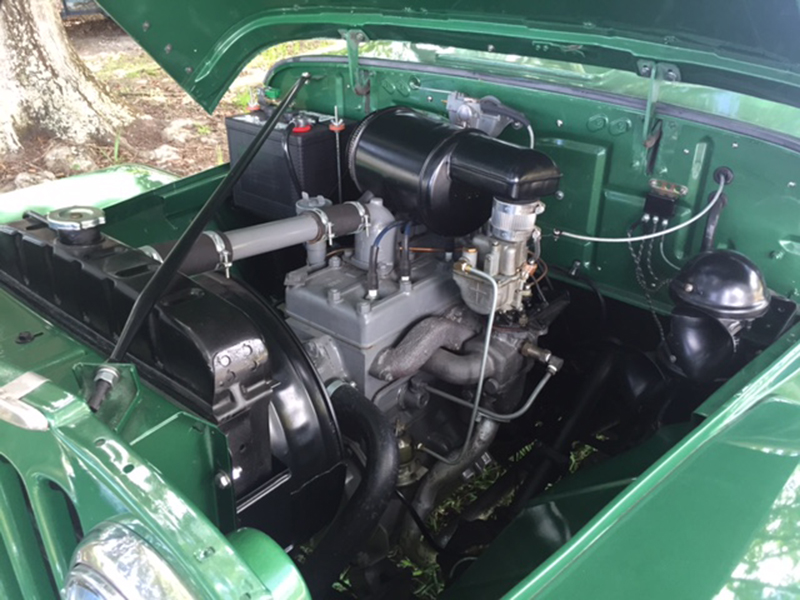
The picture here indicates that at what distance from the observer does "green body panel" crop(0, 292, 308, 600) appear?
2.66 ft

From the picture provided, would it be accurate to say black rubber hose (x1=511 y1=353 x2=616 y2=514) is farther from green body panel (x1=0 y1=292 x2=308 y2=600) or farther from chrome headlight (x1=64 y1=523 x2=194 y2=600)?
chrome headlight (x1=64 y1=523 x2=194 y2=600)

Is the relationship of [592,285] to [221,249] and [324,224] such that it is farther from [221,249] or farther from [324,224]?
[221,249]

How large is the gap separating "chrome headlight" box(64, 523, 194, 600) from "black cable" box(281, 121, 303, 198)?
4.48 feet

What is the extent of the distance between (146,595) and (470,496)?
5.38 feet

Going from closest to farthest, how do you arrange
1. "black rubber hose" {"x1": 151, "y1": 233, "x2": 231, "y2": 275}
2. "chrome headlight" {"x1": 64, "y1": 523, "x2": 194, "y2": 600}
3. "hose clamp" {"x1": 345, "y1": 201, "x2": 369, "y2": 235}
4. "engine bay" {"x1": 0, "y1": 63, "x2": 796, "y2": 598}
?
"chrome headlight" {"x1": 64, "y1": 523, "x2": 194, "y2": 600} → "engine bay" {"x1": 0, "y1": 63, "x2": 796, "y2": 598} → "black rubber hose" {"x1": 151, "y1": 233, "x2": 231, "y2": 275} → "hose clamp" {"x1": 345, "y1": 201, "x2": 369, "y2": 235}

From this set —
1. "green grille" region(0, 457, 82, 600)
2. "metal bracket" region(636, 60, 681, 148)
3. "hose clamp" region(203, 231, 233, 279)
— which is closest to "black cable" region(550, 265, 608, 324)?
"metal bracket" region(636, 60, 681, 148)

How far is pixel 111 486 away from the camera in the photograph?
2.81 feet

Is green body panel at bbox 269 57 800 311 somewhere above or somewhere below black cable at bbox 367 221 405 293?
above

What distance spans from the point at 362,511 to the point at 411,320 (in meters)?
0.52

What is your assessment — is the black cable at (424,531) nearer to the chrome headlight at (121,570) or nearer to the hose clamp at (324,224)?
the hose clamp at (324,224)

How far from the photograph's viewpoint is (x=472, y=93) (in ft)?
6.81

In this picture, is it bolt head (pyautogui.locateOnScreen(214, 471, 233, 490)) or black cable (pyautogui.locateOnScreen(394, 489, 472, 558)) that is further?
black cable (pyautogui.locateOnScreen(394, 489, 472, 558))

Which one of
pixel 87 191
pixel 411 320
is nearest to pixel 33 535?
pixel 411 320

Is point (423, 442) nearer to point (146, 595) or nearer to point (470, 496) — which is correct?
point (470, 496)
